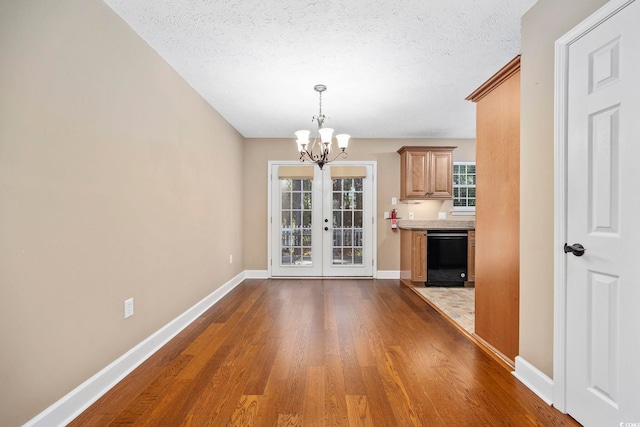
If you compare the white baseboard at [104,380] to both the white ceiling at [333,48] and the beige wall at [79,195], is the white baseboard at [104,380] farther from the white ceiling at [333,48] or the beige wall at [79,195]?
the white ceiling at [333,48]

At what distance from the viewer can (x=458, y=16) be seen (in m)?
2.02

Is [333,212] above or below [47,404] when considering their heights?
above

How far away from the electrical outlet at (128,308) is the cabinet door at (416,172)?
13.2 feet

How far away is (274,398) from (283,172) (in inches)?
149

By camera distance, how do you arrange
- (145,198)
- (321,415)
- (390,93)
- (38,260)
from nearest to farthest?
(38,260), (321,415), (145,198), (390,93)

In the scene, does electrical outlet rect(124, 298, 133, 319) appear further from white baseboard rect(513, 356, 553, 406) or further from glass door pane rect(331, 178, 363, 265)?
glass door pane rect(331, 178, 363, 265)

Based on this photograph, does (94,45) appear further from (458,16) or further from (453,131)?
(453,131)

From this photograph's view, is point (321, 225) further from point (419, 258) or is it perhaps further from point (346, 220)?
point (419, 258)

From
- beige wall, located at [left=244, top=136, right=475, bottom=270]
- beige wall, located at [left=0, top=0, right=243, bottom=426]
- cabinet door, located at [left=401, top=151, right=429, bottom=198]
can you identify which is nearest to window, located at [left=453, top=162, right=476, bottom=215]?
beige wall, located at [left=244, top=136, right=475, bottom=270]

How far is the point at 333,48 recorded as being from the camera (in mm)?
2355

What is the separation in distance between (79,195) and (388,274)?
441 centimetres

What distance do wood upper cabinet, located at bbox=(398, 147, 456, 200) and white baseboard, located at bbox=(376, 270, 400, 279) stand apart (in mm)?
1327

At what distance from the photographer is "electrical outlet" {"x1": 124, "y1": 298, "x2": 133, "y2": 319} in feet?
6.72

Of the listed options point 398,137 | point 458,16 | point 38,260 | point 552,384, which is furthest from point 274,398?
point 398,137
